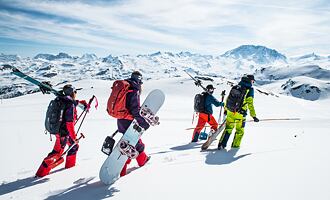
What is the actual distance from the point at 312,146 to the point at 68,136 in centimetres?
716

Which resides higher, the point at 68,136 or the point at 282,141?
the point at 68,136

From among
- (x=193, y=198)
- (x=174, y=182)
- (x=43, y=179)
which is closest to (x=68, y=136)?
(x=43, y=179)

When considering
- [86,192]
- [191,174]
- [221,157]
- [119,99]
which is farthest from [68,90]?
[221,157]

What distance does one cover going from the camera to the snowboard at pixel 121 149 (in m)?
6.20

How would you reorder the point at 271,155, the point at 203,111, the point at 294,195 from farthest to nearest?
the point at 203,111, the point at 271,155, the point at 294,195

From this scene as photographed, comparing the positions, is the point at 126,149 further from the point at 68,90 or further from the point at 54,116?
the point at 68,90

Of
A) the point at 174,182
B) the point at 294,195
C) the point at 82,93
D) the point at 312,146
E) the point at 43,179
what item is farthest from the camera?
the point at 82,93

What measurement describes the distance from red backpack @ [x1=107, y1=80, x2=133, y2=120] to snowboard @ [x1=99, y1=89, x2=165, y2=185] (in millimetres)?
347

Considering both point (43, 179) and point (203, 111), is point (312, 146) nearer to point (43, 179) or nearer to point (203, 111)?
point (203, 111)

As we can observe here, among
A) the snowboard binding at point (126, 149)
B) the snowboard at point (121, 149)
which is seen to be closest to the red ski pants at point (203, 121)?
the snowboard at point (121, 149)

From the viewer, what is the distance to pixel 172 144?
10.9 metres

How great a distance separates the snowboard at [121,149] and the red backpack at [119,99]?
347 mm

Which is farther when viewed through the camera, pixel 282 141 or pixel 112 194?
pixel 282 141

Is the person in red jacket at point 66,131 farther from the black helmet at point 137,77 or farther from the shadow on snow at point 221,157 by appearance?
the shadow on snow at point 221,157
